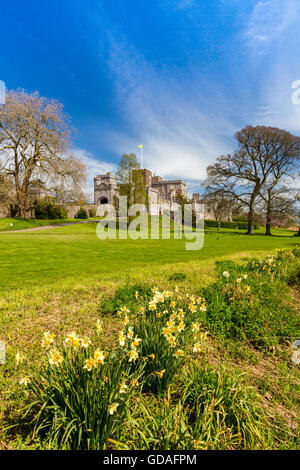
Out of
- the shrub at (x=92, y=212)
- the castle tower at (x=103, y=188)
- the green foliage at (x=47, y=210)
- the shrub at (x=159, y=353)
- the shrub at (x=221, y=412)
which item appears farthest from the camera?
the castle tower at (x=103, y=188)

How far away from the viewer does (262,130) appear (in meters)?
29.4

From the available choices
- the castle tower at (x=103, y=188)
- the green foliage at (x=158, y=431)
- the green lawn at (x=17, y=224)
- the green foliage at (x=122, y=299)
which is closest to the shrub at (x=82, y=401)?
the green foliage at (x=158, y=431)

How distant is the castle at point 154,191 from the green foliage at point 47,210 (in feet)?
54.1

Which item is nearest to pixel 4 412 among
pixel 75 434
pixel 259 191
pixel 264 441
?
pixel 75 434

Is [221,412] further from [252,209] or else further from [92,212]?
[92,212]

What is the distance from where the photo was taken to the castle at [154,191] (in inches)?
2174

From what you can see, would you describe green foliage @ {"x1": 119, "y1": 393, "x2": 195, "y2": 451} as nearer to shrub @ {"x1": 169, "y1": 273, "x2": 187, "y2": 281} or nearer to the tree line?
shrub @ {"x1": 169, "y1": 273, "x2": 187, "y2": 281}

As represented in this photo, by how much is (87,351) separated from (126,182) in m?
28.1

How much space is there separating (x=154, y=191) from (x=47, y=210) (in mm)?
30495

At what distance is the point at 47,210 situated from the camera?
115ft

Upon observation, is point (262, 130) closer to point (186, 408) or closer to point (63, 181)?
point (63, 181)

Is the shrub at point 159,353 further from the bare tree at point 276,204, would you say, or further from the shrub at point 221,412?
the bare tree at point 276,204
